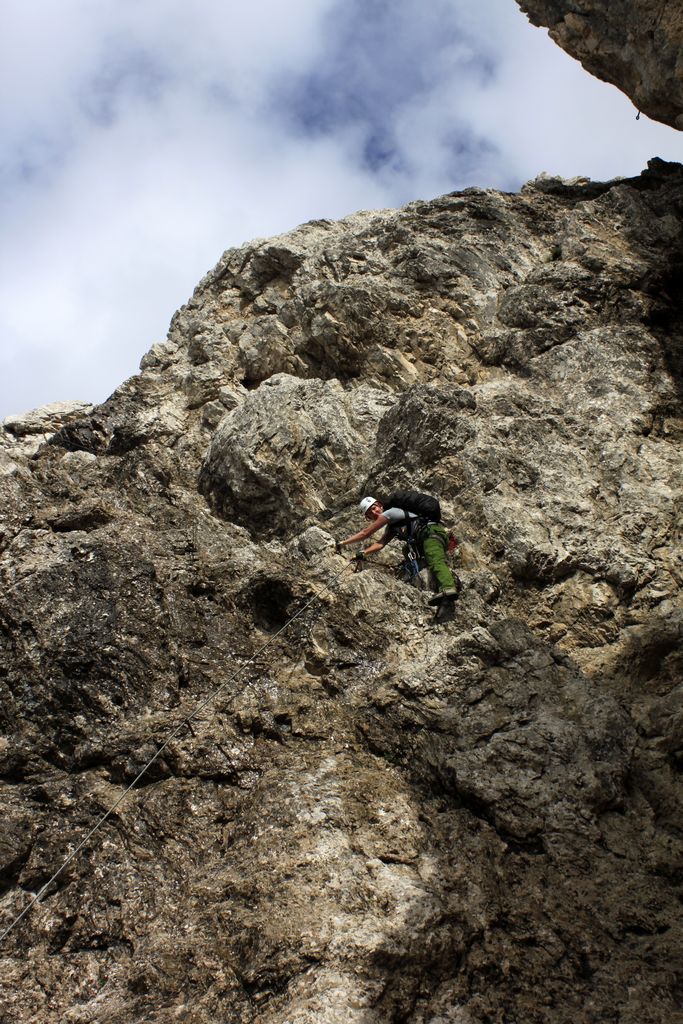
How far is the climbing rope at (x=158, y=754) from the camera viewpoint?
759 centimetres

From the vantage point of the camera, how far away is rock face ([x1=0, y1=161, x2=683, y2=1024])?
23.3ft

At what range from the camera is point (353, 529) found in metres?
11.4

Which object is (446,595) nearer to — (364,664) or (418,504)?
(364,664)

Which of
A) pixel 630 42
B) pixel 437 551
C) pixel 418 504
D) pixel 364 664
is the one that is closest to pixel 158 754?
pixel 364 664

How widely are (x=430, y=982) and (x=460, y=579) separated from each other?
464 cm

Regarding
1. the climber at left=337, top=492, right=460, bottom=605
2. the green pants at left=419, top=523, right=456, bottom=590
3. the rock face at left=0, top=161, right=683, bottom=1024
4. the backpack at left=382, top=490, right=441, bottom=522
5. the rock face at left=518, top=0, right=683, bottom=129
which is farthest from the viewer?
the rock face at left=518, top=0, right=683, bottom=129

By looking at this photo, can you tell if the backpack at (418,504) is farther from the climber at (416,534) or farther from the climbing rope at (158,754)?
the climbing rope at (158,754)

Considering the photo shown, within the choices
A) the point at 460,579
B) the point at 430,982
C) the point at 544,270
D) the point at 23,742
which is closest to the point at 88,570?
the point at 23,742

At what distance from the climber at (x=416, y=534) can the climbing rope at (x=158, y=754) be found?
1.39 feet

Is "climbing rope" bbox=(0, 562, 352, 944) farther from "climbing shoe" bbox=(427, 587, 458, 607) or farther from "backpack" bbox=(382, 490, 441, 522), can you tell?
"climbing shoe" bbox=(427, 587, 458, 607)

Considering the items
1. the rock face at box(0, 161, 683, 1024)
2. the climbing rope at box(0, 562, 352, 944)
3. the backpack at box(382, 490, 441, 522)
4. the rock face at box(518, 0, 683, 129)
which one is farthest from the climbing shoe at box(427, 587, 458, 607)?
the rock face at box(518, 0, 683, 129)

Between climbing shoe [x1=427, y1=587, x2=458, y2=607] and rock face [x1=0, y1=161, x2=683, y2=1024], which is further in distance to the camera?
climbing shoe [x1=427, y1=587, x2=458, y2=607]

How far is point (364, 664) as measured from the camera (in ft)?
31.4

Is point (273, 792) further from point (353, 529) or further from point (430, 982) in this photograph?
point (353, 529)
